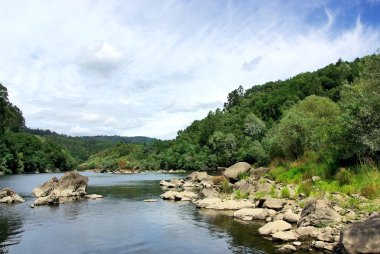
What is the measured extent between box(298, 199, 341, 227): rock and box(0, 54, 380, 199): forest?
251 inches

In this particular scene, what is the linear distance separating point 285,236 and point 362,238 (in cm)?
711

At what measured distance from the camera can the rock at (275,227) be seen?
26.6 metres

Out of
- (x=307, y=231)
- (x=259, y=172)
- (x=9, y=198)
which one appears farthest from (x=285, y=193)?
(x=9, y=198)

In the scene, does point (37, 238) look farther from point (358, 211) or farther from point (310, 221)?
point (358, 211)

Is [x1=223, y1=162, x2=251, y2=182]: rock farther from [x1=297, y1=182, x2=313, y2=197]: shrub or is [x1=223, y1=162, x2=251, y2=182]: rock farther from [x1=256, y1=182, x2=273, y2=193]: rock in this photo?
[x1=297, y1=182, x2=313, y2=197]: shrub

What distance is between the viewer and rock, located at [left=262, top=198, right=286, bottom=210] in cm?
3353

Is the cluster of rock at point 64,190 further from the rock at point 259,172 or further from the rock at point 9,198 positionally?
the rock at point 259,172

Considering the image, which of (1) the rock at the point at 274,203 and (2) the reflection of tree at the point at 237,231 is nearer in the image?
(2) the reflection of tree at the point at 237,231

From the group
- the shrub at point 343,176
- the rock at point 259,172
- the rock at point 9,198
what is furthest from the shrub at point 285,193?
the rock at point 9,198

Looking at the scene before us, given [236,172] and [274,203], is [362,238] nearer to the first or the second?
[274,203]

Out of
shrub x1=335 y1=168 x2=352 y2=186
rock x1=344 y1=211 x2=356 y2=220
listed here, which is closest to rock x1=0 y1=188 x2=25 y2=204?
shrub x1=335 y1=168 x2=352 y2=186

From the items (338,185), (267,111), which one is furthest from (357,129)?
(267,111)

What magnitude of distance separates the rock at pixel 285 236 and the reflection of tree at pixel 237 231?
0.59 m

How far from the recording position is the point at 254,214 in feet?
108
